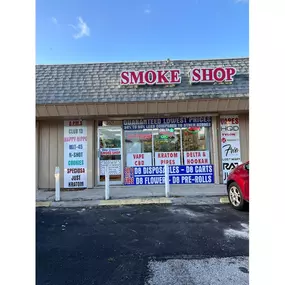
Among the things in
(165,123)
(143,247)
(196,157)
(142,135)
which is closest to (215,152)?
(196,157)

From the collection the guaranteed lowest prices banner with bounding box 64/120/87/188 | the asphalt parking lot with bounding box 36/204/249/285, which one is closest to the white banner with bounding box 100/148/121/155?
the guaranteed lowest prices banner with bounding box 64/120/87/188

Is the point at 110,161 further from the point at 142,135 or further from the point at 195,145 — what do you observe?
the point at 195,145

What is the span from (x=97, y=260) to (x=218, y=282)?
177cm

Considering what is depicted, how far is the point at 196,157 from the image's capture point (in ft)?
32.2

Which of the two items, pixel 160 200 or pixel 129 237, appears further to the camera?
pixel 160 200

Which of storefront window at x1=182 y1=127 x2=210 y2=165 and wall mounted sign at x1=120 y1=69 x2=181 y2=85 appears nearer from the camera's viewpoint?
wall mounted sign at x1=120 y1=69 x2=181 y2=85

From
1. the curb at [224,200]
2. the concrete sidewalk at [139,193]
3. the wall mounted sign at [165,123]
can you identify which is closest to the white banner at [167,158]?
the concrete sidewalk at [139,193]

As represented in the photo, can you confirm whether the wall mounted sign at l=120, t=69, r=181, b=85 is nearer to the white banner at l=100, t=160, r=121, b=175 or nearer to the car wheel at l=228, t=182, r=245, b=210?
the white banner at l=100, t=160, r=121, b=175

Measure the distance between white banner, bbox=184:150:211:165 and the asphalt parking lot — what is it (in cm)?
376

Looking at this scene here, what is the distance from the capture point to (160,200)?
7.07 m

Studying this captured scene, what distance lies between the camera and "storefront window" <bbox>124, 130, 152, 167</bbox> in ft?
32.2

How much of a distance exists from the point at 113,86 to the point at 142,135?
2430mm
